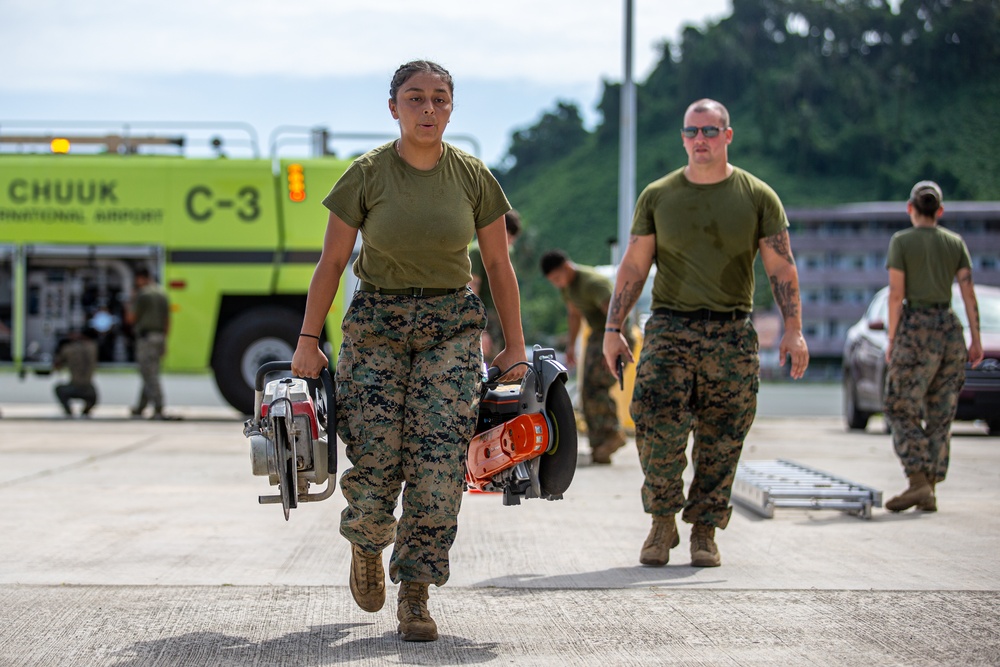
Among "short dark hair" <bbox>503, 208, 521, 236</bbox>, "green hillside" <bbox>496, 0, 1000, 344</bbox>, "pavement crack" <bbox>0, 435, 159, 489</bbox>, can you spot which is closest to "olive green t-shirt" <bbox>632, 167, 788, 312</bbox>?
"short dark hair" <bbox>503, 208, 521, 236</bbox>

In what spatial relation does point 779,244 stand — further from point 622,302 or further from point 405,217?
point 405,217

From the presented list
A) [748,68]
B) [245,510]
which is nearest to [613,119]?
[748,68]

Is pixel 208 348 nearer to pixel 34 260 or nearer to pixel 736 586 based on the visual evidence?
pixel 34 260

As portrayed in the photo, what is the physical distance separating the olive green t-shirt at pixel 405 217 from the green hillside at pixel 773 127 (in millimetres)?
74676

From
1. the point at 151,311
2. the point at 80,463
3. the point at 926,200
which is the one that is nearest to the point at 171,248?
the point at 151,311

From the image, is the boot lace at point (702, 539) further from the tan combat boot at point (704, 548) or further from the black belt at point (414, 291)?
the black belt at point (414, 291)

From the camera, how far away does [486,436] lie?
4605mm

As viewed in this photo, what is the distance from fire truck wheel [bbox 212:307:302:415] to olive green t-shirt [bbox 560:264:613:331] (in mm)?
5380

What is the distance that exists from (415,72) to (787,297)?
83.5 inches

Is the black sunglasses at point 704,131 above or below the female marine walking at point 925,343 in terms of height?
above

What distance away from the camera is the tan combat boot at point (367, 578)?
177 inches

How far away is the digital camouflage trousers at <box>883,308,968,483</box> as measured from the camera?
7.61 meters

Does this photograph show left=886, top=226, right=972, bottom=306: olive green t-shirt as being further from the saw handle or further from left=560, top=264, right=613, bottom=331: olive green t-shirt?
the saw handle

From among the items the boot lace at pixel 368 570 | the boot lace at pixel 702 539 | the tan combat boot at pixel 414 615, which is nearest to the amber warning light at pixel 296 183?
the boot lace at pixel 702 539
